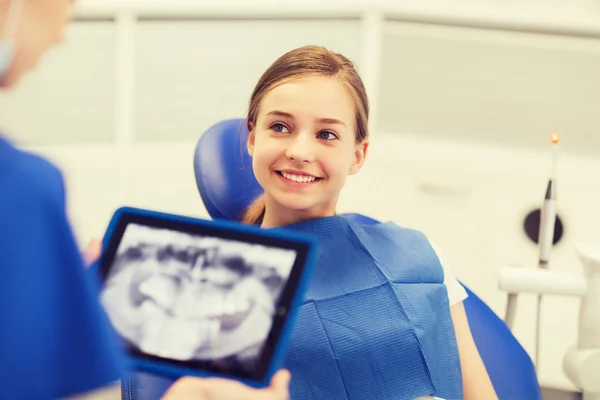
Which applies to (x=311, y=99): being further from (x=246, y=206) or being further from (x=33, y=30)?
(x=33, y=30)

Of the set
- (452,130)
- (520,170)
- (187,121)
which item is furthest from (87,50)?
(520,170)

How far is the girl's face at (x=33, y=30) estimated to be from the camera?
0.45m

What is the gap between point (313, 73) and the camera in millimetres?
1006

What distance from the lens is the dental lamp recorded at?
1.18m

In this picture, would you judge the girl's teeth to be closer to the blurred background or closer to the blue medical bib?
the blue medical bib

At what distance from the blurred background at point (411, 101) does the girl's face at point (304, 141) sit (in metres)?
Result: 1.06

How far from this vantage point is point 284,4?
2.02 metres

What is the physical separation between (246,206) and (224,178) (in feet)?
0.20

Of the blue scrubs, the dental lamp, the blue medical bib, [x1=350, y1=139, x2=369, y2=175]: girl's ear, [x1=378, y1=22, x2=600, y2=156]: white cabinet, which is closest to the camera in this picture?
the blue scrubs

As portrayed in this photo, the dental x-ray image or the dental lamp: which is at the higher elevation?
the dental x-ray image

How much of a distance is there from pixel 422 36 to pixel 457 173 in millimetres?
399

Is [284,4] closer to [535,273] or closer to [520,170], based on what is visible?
[520,170]

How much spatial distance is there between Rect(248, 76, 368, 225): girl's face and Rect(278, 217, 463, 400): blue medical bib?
5 centimetres

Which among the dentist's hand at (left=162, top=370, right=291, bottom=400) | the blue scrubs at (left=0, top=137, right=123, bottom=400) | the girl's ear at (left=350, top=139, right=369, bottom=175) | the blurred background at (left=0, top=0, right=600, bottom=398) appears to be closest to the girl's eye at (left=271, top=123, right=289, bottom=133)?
the girl's ear at (left=350, top=139, right=369, bottom=175)
